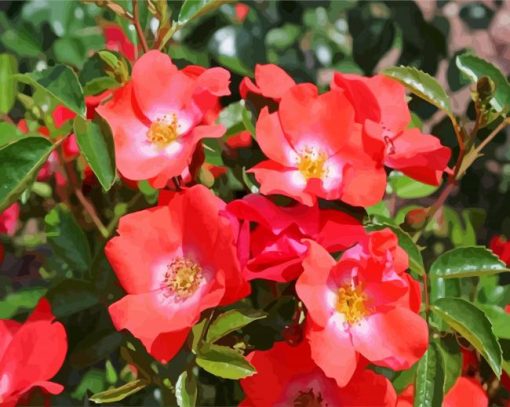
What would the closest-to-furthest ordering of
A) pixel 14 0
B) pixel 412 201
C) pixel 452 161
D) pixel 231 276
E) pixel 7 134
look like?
pixel 231 276 < pixel 7 134 < pixel 452 161 < pixel 14 0 < pixel 412 201

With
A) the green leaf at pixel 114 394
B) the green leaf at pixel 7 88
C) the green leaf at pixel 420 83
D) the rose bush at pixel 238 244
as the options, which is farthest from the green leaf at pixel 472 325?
the green leaf at pixel 7 88

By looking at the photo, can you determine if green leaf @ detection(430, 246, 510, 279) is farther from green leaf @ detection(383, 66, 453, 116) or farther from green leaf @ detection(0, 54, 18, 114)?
green leaf @ detection(0, 54, 18, 114)

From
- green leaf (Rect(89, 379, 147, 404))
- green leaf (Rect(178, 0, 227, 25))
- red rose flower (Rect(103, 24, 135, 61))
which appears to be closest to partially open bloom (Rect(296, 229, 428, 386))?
green leaf (Rect(89, 379, 147, 404))

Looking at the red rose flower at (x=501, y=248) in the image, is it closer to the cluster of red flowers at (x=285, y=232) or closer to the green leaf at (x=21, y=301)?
the cluster of red flowers at (x=285, y=232)

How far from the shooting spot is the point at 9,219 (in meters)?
1.10

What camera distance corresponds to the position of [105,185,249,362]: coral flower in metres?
0.79

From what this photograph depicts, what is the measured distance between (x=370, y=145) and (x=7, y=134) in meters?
0.38

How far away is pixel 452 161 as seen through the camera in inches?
45.4

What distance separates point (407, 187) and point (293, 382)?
39 cm

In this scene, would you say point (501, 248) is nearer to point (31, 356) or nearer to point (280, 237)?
point (280, 237)

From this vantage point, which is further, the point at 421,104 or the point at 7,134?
the point at 421,104

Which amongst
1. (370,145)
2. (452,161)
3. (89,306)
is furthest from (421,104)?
(89,306)

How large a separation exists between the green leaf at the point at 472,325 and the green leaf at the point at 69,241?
39 centimetres

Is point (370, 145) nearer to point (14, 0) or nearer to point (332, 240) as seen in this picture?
point (332, 240)
